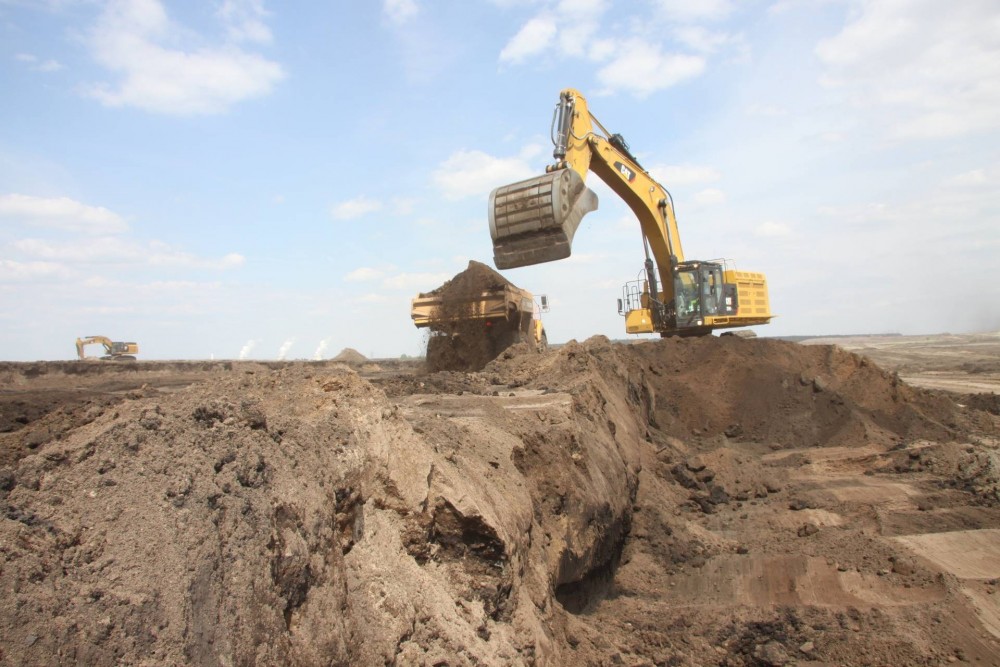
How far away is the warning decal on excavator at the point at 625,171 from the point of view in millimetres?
14195

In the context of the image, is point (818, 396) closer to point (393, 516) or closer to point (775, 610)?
point (775, 610)

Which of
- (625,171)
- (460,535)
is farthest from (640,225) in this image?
(460,535)

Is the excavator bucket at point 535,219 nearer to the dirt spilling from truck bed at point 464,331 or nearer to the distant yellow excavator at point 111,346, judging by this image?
the dirt spilling from truck bed at point 464,331

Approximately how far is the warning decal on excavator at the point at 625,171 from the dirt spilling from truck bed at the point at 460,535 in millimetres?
5468

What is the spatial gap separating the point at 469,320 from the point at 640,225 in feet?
15.2

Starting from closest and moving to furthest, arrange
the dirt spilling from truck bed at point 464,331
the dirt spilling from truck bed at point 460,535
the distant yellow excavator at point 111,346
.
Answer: the dirt spilling from truck bed at point 460,535 → the dirt spilling from truck bed at point 464,331 → the distant yellow excavator at point 111,346

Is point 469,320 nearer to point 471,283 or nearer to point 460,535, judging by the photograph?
point 471,283

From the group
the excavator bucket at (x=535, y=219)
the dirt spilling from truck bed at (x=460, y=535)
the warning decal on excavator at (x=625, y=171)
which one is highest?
the warning decal on excavator at (x=625, y=171)

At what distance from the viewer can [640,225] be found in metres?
15.9

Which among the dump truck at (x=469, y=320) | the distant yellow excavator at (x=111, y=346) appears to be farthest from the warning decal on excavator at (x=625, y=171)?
the distant yellow excavator at (x=111, y=346)

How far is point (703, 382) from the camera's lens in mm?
14258

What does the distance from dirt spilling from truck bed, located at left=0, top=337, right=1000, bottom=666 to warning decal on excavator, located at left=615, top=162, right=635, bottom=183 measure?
17.9 ft

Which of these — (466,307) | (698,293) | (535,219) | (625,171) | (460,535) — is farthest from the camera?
(698,293)

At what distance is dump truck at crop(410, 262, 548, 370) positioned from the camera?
14578 millimetres
